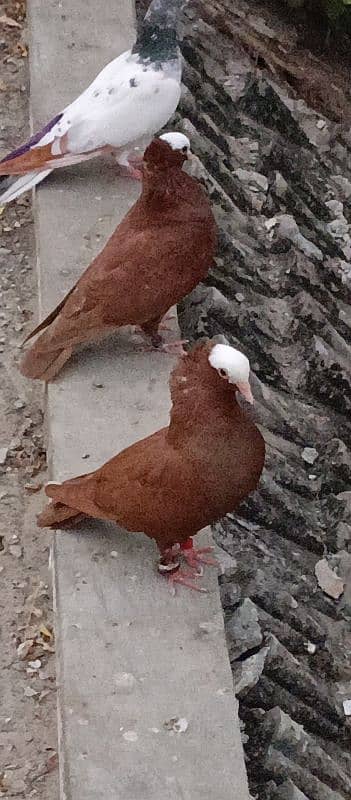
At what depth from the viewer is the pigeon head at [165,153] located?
9.52 feet

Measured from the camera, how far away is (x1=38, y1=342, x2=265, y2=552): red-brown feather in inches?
94.6

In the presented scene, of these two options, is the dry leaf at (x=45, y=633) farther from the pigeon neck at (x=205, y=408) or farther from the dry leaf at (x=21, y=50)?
the dry leaf at (x=21, y=50)

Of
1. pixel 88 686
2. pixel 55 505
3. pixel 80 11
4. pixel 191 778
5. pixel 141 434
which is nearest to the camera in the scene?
pixel 191 778

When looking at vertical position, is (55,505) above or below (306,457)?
above

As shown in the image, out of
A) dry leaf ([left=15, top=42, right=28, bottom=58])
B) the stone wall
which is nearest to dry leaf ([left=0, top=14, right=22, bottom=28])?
dry leaf ([left=15, top=42, right=28, bottom=58])

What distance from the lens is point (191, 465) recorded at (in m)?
2.40

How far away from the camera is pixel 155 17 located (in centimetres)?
358

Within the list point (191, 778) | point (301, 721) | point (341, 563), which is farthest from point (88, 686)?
point (341, 563)

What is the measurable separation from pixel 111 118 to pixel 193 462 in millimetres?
1421

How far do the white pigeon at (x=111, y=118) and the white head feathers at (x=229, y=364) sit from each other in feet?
4.31

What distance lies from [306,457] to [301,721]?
0.91 m

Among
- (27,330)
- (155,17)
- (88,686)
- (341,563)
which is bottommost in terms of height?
(341,563)

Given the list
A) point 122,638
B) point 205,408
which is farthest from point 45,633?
point 205,408

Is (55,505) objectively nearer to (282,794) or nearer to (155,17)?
(282,794)
